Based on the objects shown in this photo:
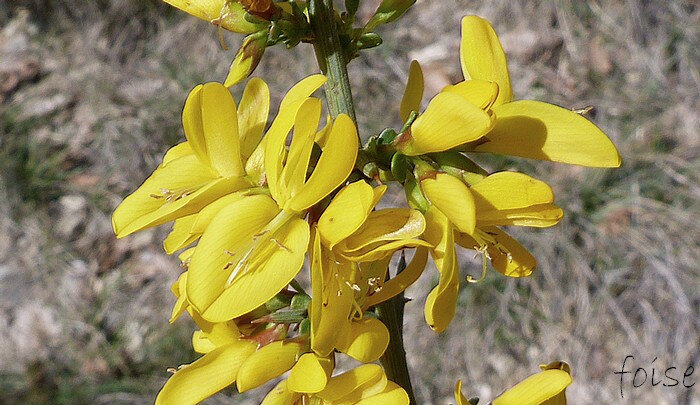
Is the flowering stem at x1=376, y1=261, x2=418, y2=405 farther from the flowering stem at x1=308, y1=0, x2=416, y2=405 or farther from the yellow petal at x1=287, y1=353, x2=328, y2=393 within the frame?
the flowering stem at x1=308, y1=0, x2=416, y2=405

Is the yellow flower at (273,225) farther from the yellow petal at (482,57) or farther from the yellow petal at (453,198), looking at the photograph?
the yellow petal at (482,57)

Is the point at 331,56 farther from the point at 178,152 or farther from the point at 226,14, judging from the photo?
the point at 178,152

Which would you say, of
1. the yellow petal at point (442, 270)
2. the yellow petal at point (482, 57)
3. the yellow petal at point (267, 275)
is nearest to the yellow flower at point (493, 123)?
the yellow petal at point (482, 57)

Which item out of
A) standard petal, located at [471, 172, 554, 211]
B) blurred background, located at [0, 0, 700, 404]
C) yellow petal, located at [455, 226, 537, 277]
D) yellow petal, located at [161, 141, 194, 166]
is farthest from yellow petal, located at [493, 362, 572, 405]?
blurred background, located at [0, 0, 700, 404]

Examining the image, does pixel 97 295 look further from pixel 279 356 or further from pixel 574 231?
pixel 279 356

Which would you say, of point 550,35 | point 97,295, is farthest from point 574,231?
point 97,295

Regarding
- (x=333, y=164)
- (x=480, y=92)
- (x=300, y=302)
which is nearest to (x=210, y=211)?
→ (x=333, y=164)
